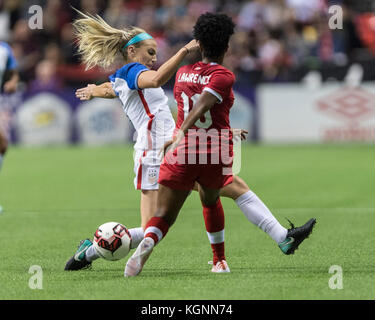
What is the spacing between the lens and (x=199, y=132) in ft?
21.3

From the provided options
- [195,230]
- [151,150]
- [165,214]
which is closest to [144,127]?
[151,150]

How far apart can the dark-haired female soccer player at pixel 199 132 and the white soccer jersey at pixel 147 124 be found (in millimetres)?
544

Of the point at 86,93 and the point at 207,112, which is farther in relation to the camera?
the point at 86,93

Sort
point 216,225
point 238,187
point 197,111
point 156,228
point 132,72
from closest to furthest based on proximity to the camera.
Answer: point 197,111, point 156,228, point 132,72, point 216,225, point 238,187

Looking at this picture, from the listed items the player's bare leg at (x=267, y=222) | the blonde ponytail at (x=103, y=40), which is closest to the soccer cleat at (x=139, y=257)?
the player's bare leg at (x=267, y=222)

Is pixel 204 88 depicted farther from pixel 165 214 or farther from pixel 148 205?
pixel 148 205

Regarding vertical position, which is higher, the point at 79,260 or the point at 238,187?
the point at 238,187

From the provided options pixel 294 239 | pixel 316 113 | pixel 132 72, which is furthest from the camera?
pixel 316 113

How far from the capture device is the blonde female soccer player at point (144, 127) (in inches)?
277

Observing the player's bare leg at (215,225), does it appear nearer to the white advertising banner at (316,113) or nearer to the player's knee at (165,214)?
the player's knee at (165,214)

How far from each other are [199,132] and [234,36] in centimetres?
1620

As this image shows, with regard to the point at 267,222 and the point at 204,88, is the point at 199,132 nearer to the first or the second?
the point at 204,88

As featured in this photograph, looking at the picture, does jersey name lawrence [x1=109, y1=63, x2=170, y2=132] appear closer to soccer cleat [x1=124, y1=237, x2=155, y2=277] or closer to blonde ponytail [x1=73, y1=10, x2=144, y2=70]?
blonde ponytail [x1=73, y1=10, x2=144, y2=70]

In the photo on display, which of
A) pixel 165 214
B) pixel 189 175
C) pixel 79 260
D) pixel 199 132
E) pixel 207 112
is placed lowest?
pixel 79 260
